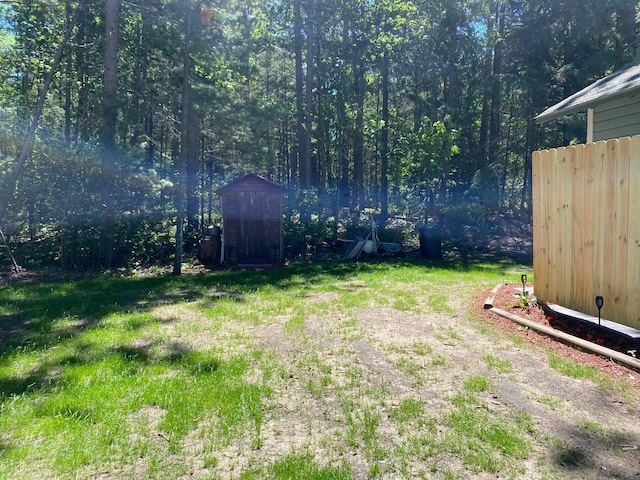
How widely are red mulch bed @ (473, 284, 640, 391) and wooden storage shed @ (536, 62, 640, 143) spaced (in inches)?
98.1

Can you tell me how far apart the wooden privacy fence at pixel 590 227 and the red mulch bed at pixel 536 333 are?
0.30 metres

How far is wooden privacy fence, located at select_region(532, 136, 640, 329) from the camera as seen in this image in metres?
3.59

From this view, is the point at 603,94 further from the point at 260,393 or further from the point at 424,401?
the point at 260,393

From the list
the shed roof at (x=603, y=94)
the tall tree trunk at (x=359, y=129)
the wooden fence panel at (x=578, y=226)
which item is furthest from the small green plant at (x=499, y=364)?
the tall tree trunk at (x=359, y=129)

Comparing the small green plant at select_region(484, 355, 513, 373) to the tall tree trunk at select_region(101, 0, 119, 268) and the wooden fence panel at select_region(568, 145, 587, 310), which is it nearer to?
the wooden fence panel at select_region(568, 145, 587, 310)

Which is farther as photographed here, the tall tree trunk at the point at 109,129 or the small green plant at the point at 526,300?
the tall tree trunk at the point at 109,129

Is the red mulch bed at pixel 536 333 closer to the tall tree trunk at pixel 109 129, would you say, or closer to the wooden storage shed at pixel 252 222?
the wooden storage shed at pixel 252 222

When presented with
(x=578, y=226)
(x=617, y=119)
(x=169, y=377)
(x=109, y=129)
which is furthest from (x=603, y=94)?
(x=109, y=129)

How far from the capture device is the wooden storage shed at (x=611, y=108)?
17.2ft

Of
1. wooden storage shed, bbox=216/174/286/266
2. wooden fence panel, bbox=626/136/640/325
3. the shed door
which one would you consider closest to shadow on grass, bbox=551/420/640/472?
wooden fence panel, bbox=626/136/640/325

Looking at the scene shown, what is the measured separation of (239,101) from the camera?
40.1 ft

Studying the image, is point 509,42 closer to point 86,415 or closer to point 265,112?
point 265,112

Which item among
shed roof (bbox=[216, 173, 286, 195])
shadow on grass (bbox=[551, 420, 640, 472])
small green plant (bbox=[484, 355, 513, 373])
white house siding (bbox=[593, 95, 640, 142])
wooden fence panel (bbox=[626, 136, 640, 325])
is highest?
white house siding (bbox=[593, 95, 640, 142])

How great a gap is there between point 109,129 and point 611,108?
10.3 meters
